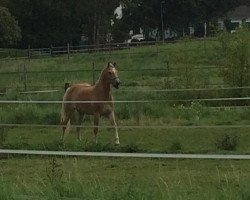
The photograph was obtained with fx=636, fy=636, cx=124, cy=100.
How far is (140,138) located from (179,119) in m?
2.29

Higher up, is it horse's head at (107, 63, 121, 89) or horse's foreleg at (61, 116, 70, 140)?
horse's head at (107, 63, 121, 89)

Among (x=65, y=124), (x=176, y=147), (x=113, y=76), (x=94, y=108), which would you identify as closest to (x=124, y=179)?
(x=176, y=147)

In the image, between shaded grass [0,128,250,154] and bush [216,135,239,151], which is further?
shaded grass [0,128,250,154]

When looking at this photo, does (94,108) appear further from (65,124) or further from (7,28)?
(7,28)

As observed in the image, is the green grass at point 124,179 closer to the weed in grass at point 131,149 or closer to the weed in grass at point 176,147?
the weed in grass at point 131,149

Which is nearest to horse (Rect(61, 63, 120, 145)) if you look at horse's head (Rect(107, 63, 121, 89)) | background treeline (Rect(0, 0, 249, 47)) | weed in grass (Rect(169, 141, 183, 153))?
horse's head (Rect(107, 63, 121, 89))

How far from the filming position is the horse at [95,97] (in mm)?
14141

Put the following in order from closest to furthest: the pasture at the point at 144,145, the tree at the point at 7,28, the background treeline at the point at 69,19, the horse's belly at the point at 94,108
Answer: the pasture at the point at 144,145, the horse's belly at the point at 94,108, the tree at the point at 7,28, the background treeline at the point at 69,19

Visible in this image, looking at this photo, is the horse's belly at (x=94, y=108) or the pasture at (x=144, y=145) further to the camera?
the horse's belly at (x=94, y=108)

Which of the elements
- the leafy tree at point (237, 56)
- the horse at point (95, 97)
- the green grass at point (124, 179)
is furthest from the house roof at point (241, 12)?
the green grass at point (124, 179)

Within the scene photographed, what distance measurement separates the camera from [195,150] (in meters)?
11.7

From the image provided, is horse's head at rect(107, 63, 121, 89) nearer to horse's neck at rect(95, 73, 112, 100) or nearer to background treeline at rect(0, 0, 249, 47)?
horse's neck at rect(95, 73, 112, 100)

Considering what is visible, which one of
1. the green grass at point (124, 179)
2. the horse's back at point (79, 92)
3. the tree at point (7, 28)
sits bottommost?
the green grass at point (124, 179)

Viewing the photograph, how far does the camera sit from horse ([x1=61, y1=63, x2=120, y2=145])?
46.4 feet
